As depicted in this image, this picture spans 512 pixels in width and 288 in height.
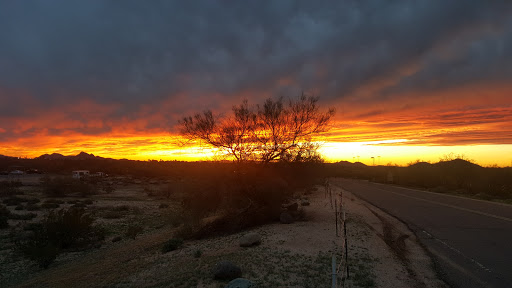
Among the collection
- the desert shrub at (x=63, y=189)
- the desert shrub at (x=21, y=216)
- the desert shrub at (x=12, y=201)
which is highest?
the desert shrub at (x=63, y=189)

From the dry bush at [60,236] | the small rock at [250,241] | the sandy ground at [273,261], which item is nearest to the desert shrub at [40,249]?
the dry bush at [60,236]

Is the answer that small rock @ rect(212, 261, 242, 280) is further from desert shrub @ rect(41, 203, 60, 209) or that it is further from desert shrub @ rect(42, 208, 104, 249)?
desert shrub @ rect(41, 203, 60, 209)

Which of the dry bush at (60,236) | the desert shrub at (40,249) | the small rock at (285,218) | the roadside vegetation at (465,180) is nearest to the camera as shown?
the desert shrub at (40,249)

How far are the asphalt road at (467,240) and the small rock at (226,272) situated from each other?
→ 5819 mm

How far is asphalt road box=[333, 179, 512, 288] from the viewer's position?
909 centimetres

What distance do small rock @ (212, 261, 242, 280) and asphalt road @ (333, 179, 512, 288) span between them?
19.1 feet

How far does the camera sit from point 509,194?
3272 cm

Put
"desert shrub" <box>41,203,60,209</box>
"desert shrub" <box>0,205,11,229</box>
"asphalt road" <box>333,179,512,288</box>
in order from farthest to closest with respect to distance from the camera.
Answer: "desert shrub" <box>41,203,60,209</box> → "desert shrub" <box>0,205,11,229</box> → "asphalt road" <box>333,179,512,288</box>

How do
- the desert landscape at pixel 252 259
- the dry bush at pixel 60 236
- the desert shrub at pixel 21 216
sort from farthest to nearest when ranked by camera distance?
the desert shrub at pixel 21 216 < the dry bush at pixel 60 236 < the desert landscape at pixel 252 259

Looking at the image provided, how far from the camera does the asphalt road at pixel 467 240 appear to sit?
909 cm

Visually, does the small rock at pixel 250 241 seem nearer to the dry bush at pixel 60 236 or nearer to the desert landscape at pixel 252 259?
the desert landscape at pixel 252 259

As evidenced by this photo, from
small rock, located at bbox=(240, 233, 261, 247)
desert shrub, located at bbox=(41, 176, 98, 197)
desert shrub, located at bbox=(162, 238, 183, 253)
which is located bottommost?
desert shrub, located at bbox=(162, 238, 183, 253)

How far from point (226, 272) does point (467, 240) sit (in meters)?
10.4

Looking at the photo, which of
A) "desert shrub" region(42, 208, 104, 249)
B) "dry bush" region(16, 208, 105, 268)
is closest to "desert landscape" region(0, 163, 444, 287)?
"dry bush" region(16, 208, 105, 268)
